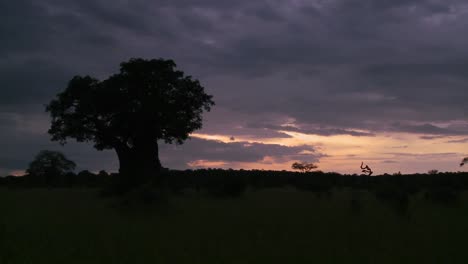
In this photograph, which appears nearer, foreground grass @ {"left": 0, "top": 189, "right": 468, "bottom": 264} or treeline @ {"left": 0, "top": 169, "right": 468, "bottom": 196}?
foreground grass @ {"left": 0, "top": 189, "right": 468, "bottom": 264}

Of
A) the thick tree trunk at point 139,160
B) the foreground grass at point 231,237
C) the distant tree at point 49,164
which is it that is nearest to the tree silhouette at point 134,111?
the thick tree trunk at point 139,160

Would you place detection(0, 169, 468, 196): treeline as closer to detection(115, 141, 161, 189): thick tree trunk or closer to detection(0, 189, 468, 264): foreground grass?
detection(115, 141, 161, 189): thick tree trunk

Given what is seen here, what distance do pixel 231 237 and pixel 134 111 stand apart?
855 inches

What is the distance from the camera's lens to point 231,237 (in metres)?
13.2

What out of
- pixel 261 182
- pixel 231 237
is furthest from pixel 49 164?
pixel 231 237

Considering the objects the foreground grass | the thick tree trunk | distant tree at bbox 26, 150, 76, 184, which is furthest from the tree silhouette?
distant tree at bbox 26, 150, 76, 184

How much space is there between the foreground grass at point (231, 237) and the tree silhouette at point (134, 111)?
1414 cm

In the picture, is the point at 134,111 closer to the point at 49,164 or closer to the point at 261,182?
the point at 261,182

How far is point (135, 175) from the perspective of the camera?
33688 millimetres

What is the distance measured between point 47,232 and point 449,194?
66.2 feet

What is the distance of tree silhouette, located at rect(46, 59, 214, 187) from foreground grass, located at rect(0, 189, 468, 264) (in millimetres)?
14141

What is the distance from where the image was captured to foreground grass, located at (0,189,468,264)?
34.7 ft

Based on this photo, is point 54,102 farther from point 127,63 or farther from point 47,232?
point 47,232

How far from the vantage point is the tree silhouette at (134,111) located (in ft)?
112
